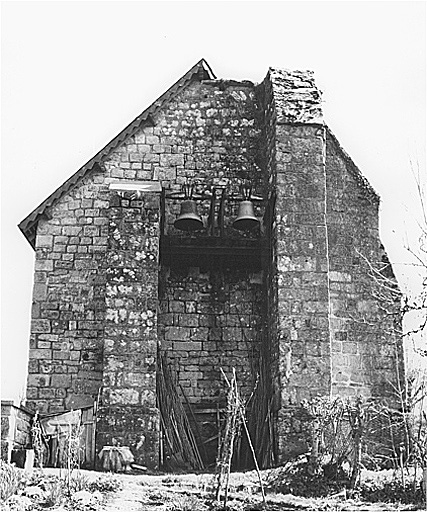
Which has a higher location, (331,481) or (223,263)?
(223,263)

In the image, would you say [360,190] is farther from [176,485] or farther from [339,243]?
[176,485]

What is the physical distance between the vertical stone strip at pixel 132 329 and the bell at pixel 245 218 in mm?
1155

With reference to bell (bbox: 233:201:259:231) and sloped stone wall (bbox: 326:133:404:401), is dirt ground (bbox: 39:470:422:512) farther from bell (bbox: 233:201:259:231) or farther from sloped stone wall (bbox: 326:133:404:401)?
bell (bbox: 233:201:259:231)

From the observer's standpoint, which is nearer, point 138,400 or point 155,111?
point 138,400

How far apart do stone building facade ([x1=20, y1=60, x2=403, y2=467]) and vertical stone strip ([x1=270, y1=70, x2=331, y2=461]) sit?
2cm

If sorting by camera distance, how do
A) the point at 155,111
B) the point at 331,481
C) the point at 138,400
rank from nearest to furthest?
the point at 331,481 < the point at 138,400 < the point at 155,111

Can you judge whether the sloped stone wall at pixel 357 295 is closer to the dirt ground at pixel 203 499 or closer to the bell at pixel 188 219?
the bell at pixel 188 219

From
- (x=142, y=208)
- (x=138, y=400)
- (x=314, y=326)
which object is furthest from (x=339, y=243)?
(x=138, y=400)

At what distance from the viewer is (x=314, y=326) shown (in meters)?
11.5

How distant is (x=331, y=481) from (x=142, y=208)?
4.65 m

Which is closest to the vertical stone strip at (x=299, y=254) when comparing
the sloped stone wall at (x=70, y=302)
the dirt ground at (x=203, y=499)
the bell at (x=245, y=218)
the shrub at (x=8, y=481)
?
the bell at (x=245, y=218)

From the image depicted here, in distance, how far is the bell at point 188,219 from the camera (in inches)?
487

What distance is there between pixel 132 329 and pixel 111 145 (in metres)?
3.32

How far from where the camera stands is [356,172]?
45.2 ft
